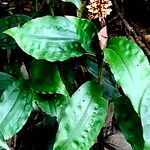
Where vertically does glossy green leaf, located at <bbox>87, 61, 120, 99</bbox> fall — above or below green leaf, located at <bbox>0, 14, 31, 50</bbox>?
below

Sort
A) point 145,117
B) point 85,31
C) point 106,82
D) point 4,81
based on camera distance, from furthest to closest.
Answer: point 106,82, point 4,81, point 85,31, point 145,117

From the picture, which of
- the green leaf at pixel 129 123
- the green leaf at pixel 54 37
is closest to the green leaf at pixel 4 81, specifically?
the green leaf at pixel 54 37

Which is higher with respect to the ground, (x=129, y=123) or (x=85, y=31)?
(x=85, y=31)

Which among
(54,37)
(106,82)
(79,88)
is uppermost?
(54,37)

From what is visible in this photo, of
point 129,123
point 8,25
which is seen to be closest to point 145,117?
point 129,123

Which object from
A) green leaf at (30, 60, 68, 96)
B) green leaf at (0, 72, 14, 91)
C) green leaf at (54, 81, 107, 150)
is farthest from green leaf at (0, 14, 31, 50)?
green leaf at (54, 81, 107, 150)

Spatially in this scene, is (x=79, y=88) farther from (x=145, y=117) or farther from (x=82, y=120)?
(x=145, y=117)

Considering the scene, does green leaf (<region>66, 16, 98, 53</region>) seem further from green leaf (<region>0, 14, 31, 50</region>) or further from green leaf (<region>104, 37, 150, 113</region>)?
green leaf (<region>0, 14, 31, 50</region>)

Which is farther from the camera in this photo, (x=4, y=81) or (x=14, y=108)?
(x=4, y=81)
